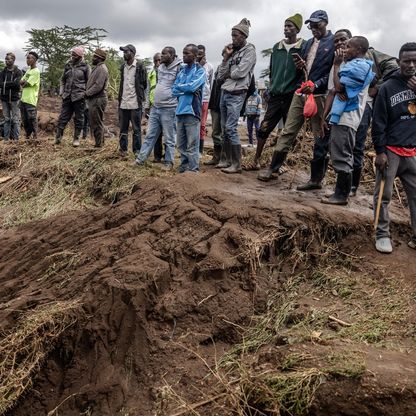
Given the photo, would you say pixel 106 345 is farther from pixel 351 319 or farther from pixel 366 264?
pixel 366 264

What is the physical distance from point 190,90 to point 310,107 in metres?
1.68

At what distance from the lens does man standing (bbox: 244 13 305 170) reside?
5883 millimetres

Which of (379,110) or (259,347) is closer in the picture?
(259,347)

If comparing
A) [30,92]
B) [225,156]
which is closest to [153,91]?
[30,92]

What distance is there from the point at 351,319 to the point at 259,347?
81 centimetres

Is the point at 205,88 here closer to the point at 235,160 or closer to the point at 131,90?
the point at 131,90

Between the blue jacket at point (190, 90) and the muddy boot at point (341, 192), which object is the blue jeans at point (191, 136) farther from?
the muddy boot at point (341, 192)

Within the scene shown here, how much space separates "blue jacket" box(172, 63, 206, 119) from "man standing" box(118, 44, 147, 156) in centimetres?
151

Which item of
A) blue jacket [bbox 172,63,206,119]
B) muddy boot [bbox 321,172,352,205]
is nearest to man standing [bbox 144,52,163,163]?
blue jacket [bbox 172,63,206,119]

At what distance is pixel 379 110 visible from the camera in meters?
4.68

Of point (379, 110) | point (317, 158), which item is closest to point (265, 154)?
point (317, 158)

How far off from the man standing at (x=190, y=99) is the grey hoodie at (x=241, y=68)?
390mm

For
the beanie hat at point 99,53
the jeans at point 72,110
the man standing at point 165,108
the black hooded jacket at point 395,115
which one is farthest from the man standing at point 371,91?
the jeans at point 72,110

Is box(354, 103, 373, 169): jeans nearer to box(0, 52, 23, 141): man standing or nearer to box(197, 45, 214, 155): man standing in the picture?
box(197, 45, 214, 155): man standing
